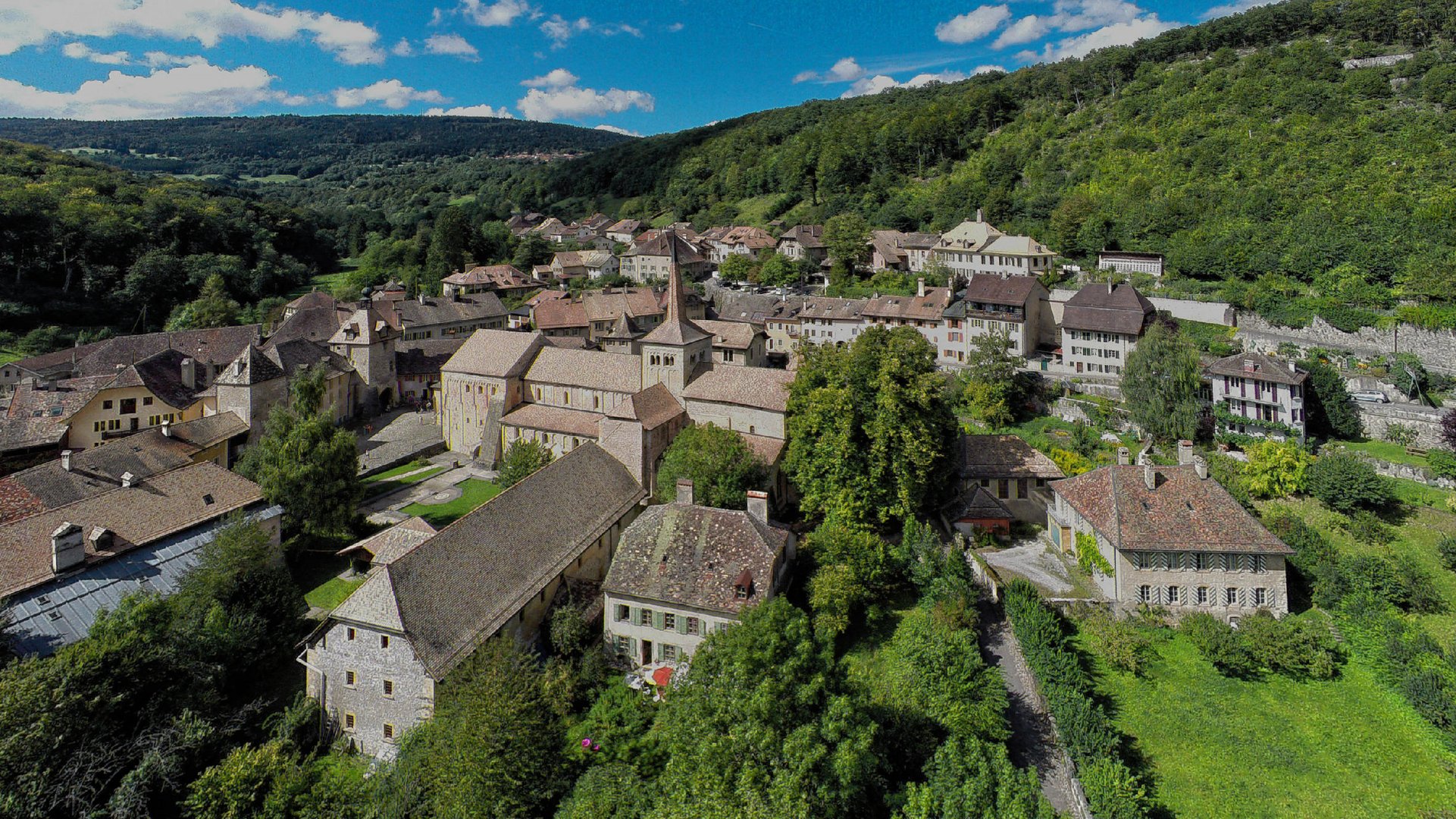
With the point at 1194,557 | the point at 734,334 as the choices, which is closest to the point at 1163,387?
the point at 1194,557

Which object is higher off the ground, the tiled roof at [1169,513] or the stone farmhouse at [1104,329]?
the stone farmhouse at [1104,329]

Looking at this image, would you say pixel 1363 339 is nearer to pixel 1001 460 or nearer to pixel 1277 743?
pixel 1001 460

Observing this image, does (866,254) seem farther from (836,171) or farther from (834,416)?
(834,416)

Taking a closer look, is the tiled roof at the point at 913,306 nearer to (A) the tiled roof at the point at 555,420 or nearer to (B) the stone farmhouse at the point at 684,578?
(A) the tiled roof at the point at 555,420

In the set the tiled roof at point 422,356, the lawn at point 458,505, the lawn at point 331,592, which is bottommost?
the lawn at point 331,592

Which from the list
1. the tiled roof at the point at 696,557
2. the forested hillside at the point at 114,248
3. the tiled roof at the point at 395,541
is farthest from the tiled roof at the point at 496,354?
the forested hillside at the point at 114,248

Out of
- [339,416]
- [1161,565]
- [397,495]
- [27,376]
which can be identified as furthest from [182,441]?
[1161,565]
